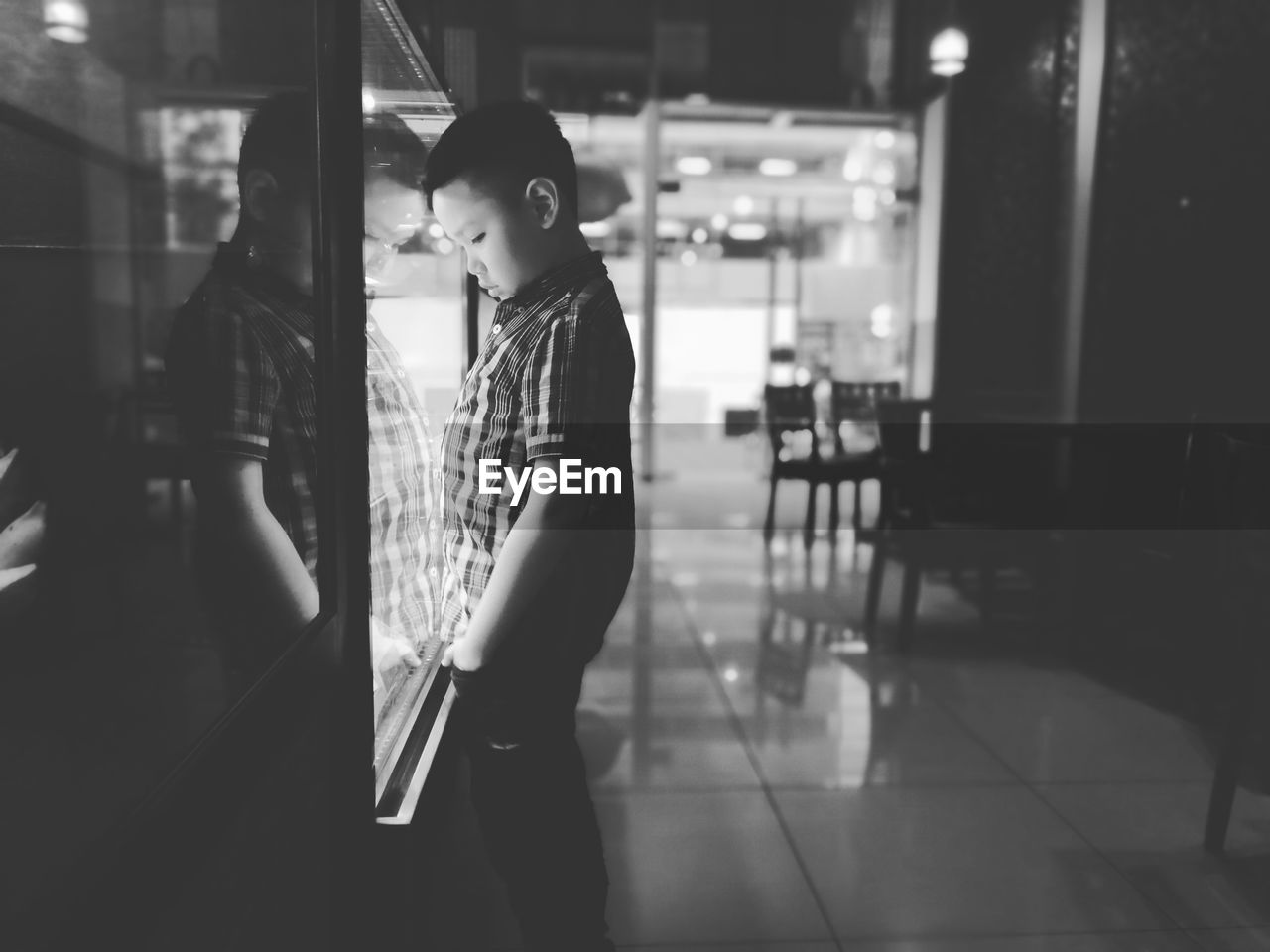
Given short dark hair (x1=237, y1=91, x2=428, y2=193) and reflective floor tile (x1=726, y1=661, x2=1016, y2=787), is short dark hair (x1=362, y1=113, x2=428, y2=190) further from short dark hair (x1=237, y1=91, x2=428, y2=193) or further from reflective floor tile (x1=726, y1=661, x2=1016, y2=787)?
reflective floor tile (x1=726, y1=661, x2=1016, y2=787)

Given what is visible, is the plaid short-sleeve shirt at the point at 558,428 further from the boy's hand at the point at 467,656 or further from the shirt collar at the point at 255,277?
the shirt collar at the point at 255,277

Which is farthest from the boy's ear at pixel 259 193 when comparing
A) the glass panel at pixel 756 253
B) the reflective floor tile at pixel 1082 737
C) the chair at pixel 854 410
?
the glass panel at pixel 756 253

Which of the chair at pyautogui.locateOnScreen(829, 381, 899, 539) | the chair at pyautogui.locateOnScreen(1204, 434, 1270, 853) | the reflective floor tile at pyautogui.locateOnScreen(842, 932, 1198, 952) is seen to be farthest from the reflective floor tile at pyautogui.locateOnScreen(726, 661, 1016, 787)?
the chair at pyautogui.locateOnScreen(829, 381, 899, 539)

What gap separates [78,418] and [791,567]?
417cm

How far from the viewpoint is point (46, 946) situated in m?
0.57

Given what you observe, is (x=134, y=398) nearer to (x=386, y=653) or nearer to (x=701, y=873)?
(x=386, y=653)

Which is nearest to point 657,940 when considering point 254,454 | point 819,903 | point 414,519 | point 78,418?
point 819,903

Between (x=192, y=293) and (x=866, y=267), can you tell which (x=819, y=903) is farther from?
(x=866, y=267)

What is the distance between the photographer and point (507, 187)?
1.19 m

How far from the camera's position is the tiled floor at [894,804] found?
5.57 ft

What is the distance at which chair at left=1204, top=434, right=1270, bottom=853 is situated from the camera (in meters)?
1.94

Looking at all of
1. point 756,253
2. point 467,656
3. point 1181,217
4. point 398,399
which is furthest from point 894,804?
point 756,253

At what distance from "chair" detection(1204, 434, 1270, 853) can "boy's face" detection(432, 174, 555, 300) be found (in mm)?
1651

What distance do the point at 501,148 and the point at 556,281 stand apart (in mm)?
183
